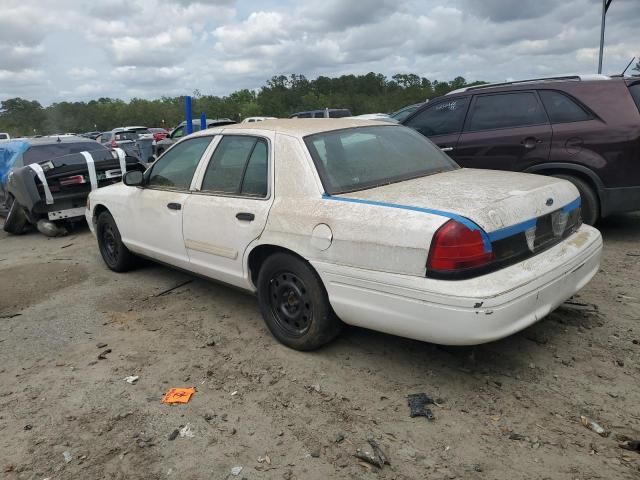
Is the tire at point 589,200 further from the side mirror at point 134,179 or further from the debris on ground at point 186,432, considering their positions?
the debris on ground at point 186,432

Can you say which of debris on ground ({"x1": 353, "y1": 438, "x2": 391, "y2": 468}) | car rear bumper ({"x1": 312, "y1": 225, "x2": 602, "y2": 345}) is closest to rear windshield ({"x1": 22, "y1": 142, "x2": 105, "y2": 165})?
car rear bumper ({"x1": 312, "y1": 225, "x2": 602, "y2": 345})

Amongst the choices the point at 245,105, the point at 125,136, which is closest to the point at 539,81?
the point at 125,136

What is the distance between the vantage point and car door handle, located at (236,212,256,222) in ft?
12.2

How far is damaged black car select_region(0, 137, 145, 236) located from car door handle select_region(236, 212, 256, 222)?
5.36 metres

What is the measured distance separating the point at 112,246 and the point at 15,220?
387 centimetres

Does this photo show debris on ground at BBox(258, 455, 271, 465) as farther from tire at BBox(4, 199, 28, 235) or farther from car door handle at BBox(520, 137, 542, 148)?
tire at BBox(4, 199, 28, 235)

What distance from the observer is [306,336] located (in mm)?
3549

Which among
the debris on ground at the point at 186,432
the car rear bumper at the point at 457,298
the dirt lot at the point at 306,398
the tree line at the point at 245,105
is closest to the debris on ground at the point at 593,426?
the dirt lot at the point at 306,398

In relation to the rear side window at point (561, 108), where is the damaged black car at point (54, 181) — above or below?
below

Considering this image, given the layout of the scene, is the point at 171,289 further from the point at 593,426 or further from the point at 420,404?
the point at 593,426

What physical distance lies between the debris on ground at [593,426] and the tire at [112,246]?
179 inches

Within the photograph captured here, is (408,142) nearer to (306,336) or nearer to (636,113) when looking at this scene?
(306,336)

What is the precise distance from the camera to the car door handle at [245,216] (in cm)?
372

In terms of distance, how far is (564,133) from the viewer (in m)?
5.58
